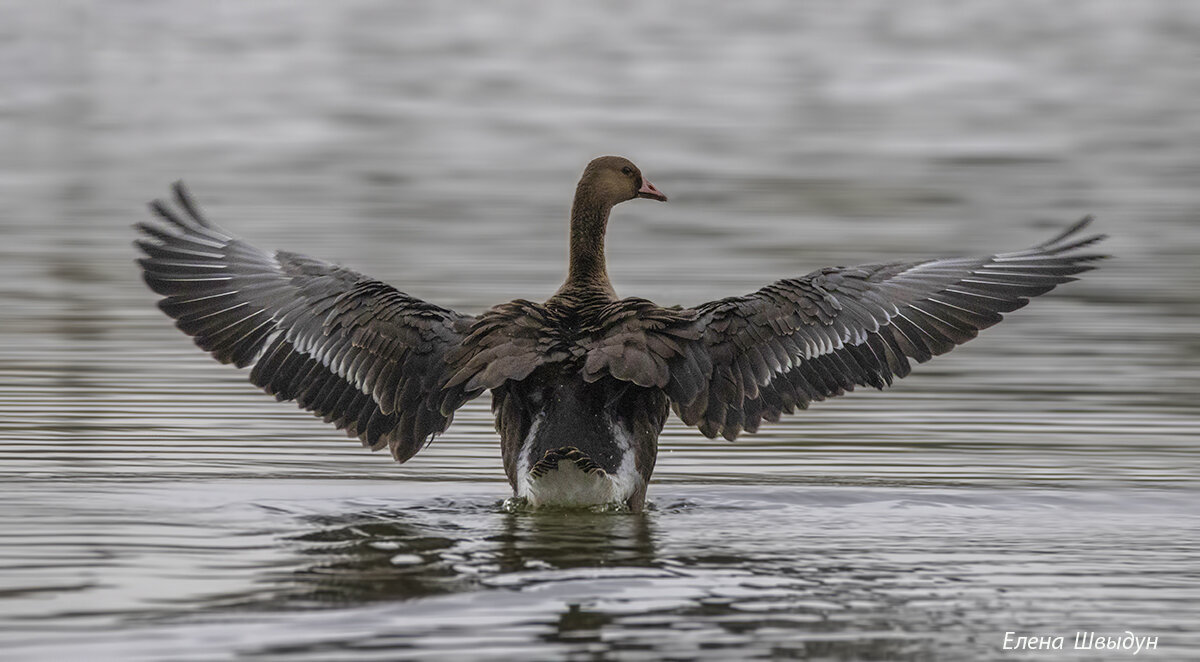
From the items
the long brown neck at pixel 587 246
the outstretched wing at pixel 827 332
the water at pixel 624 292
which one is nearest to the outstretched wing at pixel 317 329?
the water at pixel 624 292

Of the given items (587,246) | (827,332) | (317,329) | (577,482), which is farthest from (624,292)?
(577,482)

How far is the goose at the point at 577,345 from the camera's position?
9.63 m

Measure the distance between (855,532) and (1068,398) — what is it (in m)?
4.02

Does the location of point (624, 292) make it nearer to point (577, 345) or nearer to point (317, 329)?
point (317, 329)

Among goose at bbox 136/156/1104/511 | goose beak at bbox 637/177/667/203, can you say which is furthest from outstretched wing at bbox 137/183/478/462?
goose beak at bbox 637/177/667/203

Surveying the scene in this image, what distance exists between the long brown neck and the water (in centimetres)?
114

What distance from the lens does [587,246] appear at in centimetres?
1100

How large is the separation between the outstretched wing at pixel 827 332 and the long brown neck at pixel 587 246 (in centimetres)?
92

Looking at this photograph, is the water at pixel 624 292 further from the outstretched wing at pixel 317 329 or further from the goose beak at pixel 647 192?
the goose beak at pixel 647 192

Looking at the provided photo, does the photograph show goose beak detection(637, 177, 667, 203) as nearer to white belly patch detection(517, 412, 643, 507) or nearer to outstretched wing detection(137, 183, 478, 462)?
outstretched wing detection(137, 183, 478, 462)

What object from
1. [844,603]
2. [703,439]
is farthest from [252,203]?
[844,603]

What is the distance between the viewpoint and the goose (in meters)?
9.63

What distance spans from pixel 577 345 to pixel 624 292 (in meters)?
6.88

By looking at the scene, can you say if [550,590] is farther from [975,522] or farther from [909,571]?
[975,522]
